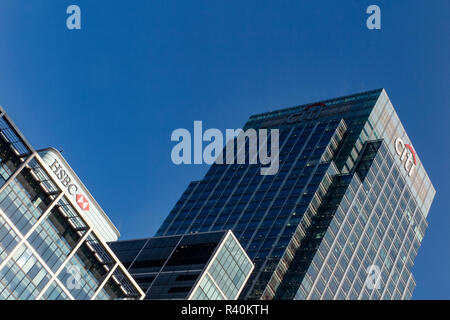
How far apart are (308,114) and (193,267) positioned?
95160 mm

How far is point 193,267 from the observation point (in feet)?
345

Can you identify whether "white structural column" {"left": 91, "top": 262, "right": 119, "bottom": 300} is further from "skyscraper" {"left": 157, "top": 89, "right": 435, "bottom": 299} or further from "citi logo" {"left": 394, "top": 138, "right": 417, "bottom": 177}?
"citi logo" {"left": 394, "top": 138, "right": 417, "bottom": 177}

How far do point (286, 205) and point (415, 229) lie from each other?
47521mm

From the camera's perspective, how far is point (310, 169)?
164m

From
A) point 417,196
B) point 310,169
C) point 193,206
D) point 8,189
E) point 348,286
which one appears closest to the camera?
point 8,189

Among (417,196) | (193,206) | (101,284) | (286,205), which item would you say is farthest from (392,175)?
(101,284)

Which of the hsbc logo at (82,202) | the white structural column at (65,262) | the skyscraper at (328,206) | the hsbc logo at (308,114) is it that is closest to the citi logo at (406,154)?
the skyscraper at (328,206)

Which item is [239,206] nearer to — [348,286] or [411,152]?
[348,286]

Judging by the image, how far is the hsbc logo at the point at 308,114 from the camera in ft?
622

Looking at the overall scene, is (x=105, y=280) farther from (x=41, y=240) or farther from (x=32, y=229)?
(x=32, y=229)

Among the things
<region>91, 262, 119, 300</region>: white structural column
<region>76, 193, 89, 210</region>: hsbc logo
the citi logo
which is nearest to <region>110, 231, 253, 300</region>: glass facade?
<region>91, 262, 119, 300</region>: white structural column

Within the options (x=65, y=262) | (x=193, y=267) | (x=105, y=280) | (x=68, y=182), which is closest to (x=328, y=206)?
(x=193, y=267)

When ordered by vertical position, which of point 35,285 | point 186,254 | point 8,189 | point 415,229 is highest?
point 415,229

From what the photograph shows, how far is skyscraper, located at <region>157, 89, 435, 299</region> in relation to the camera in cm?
14112
